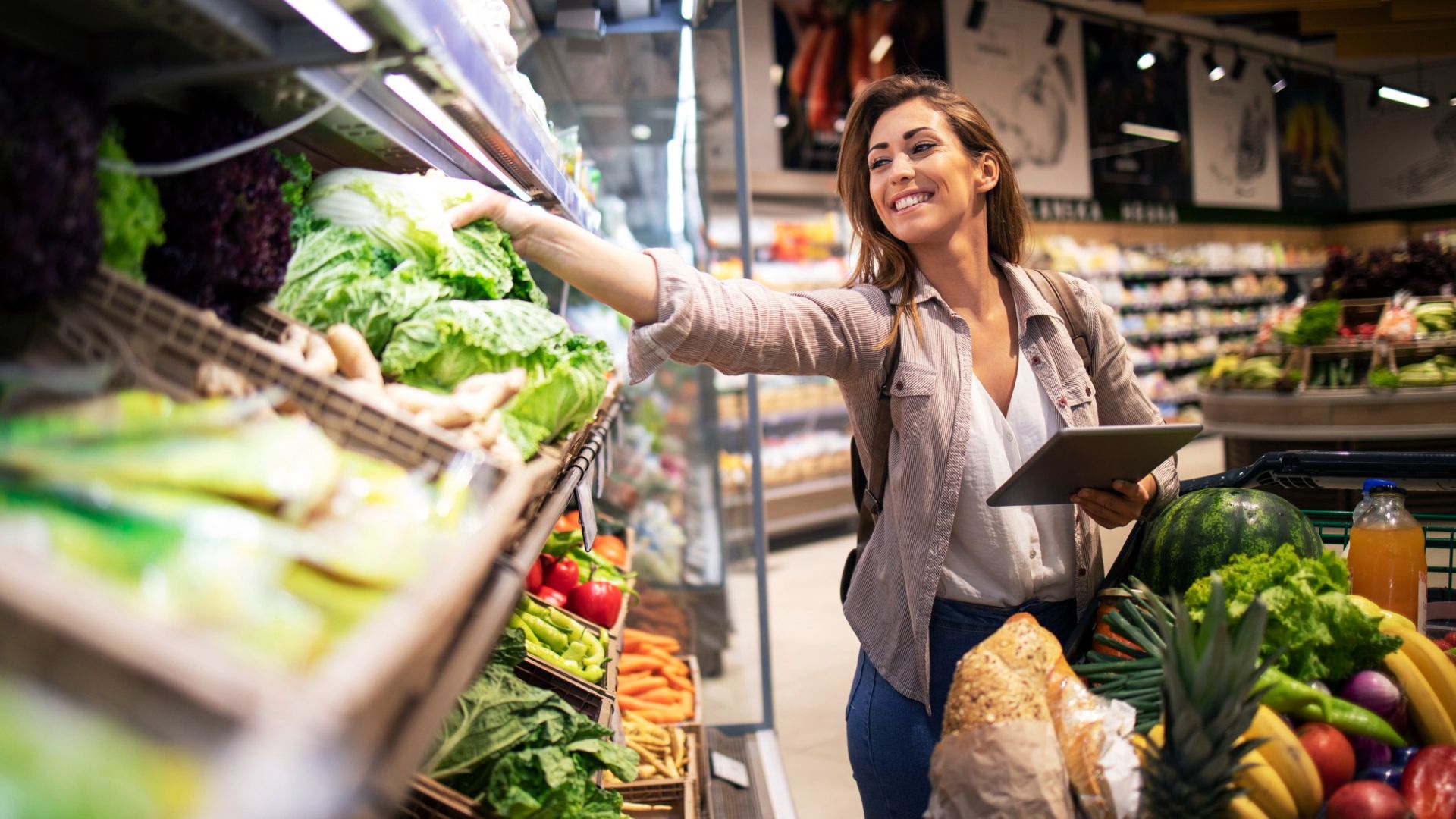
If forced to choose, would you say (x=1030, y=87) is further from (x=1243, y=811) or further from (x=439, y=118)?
(x=1243, y=811)

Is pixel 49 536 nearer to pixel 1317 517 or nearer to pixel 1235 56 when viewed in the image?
pixel 1317 517

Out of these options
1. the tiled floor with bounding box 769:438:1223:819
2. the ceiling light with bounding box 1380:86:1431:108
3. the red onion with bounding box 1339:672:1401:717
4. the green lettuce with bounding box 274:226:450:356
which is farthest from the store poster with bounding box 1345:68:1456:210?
the green lettuce with bounding box 274:226:450:356

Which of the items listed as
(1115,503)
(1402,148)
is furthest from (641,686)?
(1402,148)

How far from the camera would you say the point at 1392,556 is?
6.49 feet

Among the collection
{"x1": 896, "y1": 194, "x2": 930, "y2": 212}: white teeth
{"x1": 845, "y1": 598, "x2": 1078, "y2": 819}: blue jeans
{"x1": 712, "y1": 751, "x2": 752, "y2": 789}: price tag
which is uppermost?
{"x1": 896, "y1": 194, "x2": 930, "y2": 212}: white teeth

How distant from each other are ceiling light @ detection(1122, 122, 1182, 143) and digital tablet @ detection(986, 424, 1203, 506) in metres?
10.6

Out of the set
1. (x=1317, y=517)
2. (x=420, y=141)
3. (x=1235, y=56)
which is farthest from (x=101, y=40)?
(x=1235, y=56)

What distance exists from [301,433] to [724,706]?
338cm

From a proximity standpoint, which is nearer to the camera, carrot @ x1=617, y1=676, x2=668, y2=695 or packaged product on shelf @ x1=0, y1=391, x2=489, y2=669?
packaged product on shelf @ x1=0, y1=391, x2=489, y2=669

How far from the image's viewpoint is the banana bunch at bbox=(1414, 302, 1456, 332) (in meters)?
6.11

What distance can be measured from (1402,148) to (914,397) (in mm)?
15793

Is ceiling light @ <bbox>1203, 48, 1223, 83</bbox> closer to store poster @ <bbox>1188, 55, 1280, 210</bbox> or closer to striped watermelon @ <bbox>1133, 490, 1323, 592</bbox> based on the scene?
store poster @ <bbox>1188, 55, 1280, 210</bbox>

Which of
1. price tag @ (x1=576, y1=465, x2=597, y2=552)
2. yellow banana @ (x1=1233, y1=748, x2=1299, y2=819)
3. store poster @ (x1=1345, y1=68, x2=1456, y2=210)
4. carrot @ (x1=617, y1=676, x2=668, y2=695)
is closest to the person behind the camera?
yellow banana @ (x1=1233, y1=748, x2=1299, y2=819)

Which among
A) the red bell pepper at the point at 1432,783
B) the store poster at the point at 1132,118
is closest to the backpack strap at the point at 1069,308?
the red bell pepper at the point at 1432,783
